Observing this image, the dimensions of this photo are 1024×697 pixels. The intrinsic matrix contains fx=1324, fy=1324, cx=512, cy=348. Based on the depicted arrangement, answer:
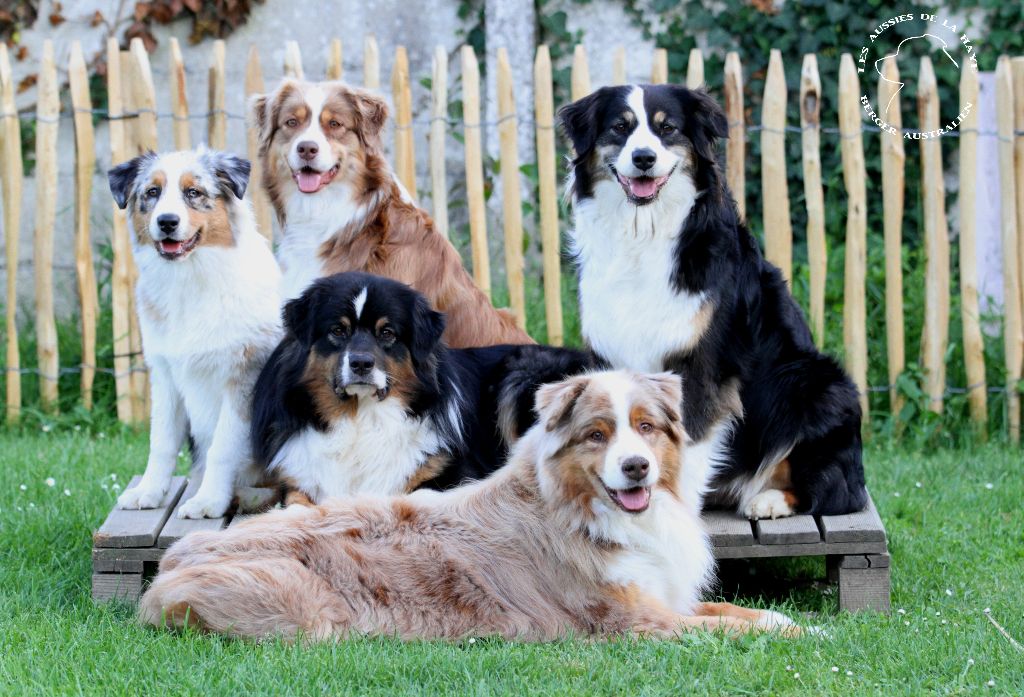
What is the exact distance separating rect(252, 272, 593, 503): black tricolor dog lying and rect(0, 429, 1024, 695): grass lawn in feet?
2.72

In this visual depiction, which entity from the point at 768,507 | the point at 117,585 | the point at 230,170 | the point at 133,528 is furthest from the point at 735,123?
the point at 117,585

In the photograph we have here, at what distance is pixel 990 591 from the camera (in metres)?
5.34

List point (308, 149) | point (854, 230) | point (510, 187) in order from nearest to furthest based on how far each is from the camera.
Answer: point (308, 149) < point (854, 230) < point (510, 187)

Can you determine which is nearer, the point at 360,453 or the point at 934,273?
the point at 360,453

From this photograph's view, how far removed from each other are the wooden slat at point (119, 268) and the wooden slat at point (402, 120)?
1.65 meters

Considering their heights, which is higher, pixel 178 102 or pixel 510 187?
pixel 178 102

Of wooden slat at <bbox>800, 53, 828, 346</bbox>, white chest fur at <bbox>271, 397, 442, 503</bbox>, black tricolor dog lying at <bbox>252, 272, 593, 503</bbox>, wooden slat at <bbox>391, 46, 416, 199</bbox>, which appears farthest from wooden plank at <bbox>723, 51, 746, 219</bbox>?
white chest fur at <bbox>271, 397, 442, 503</bbox>

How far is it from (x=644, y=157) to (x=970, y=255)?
11.3ft

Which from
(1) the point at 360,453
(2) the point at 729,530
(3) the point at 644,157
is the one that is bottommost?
(2) the point at 729,530

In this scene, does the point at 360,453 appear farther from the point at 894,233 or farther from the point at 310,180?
the point at 894,233

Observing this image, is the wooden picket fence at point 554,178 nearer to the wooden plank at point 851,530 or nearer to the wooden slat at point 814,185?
the wooden slat at point 814,185

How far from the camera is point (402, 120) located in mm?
7754

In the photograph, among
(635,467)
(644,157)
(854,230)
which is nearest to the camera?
(635,467)

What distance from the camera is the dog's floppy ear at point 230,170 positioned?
518 centimetres
